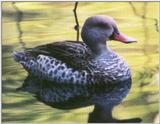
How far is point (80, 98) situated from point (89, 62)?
16cm

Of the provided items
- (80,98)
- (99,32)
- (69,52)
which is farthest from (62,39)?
(80,98)

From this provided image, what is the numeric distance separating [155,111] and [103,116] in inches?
9.1

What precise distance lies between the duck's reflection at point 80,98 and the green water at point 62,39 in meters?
0.02

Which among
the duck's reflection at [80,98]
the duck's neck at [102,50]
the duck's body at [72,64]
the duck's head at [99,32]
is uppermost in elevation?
the duck's head at [99,32]

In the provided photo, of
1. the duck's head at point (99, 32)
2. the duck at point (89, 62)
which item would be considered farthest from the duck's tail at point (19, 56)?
the duck's head at point (99, 32)

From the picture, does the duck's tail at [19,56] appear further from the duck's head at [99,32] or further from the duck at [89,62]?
the duck's head at [99,32]

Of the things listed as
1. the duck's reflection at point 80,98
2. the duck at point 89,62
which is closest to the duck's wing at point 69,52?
the duck at point 89,62

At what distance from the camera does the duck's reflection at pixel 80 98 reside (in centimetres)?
281

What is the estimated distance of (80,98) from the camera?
9.25 ft

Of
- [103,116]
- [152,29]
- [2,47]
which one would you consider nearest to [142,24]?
[152,29]

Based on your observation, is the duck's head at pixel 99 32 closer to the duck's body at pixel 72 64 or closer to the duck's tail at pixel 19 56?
the duck's body at pixel 72 64

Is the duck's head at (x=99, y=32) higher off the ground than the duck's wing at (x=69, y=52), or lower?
higher

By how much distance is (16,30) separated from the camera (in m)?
2.81

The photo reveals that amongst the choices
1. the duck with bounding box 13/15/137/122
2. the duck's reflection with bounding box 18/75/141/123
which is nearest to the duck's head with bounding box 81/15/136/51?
the duck with bounding box 13/15/137/122
